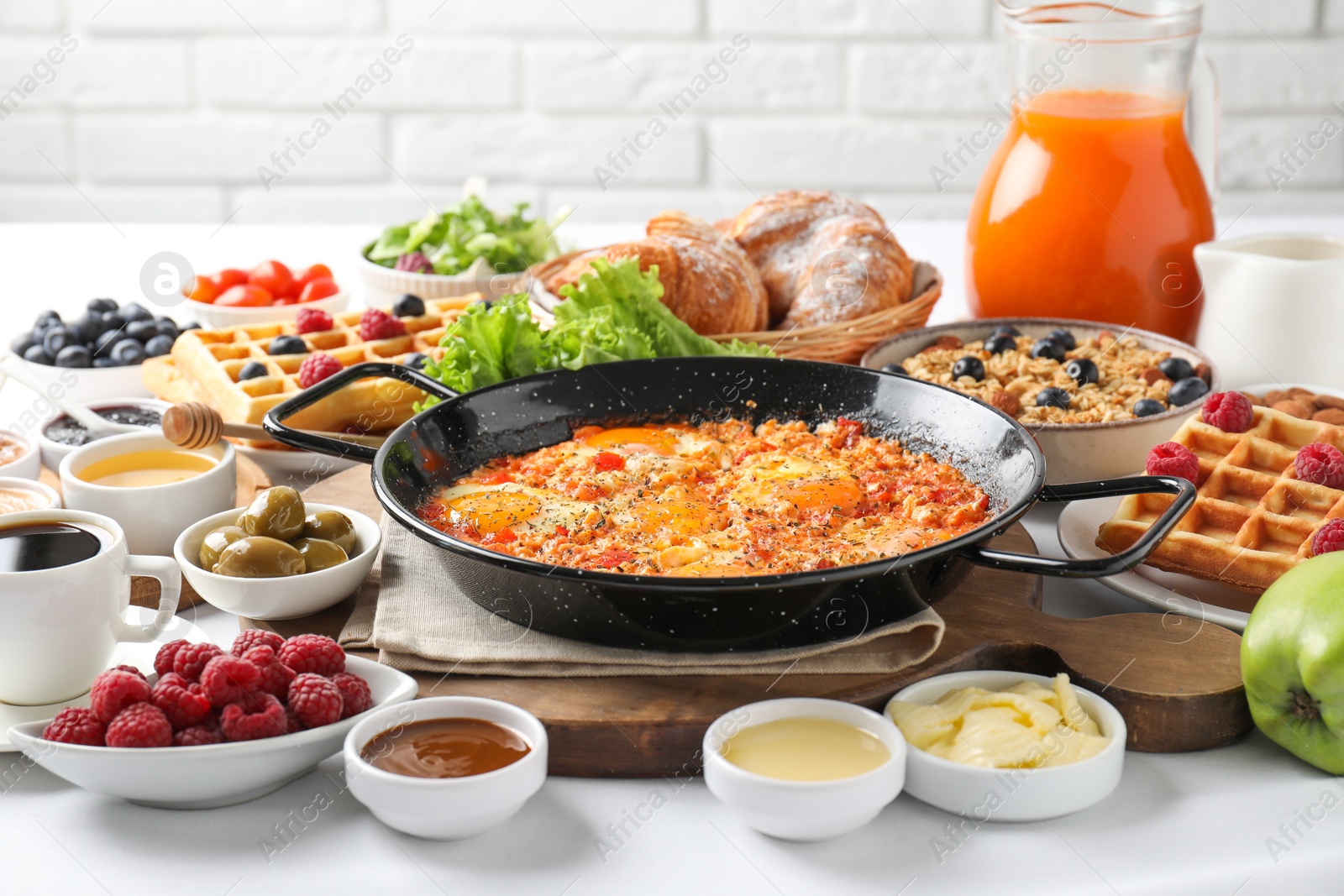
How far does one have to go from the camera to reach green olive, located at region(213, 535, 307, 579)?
2055mm

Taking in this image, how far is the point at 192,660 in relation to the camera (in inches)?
68.0

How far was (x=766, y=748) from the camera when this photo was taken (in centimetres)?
173

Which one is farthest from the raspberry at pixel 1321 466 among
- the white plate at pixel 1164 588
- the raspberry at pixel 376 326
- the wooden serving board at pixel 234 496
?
the raspberry at pixel 376 326

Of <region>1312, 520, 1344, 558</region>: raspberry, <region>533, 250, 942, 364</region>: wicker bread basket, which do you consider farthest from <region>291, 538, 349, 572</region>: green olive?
<region>1312, 520, 1344, 558</region>: raspberry

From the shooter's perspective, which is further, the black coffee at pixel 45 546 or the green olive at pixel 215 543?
the green olive at pixel 215 543

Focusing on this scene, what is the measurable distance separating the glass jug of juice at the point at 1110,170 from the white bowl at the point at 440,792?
2062mm

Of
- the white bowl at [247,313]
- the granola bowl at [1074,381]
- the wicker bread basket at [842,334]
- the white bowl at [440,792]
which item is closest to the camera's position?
the white bowl at [440,792]

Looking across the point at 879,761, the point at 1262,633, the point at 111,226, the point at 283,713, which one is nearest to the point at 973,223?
the point at 1262,633

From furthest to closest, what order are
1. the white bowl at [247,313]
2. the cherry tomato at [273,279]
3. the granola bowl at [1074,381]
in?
the cherry tomato at [273,279], the white bowl at [247,313], the granola bowl at [1074,381]

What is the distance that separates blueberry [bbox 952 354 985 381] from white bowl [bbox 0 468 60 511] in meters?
1.83

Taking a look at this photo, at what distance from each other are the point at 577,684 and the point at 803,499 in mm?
564

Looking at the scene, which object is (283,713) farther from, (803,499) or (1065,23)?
(1065,23)

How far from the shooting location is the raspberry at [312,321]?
3.37 metres

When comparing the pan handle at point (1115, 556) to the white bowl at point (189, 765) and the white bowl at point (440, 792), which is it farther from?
the white bowl at point (189, 765)
